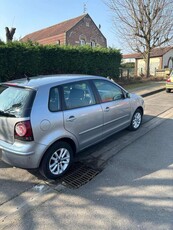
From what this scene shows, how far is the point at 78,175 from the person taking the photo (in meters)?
3.76

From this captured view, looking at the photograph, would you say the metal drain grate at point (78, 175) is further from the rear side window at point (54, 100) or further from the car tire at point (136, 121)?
the car tire at point (136, 121)

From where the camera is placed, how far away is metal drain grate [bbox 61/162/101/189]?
352 centimetres

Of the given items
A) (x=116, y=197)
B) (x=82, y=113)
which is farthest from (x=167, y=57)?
(x=116, y=197)

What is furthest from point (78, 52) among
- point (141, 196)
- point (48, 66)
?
point (141, 196)

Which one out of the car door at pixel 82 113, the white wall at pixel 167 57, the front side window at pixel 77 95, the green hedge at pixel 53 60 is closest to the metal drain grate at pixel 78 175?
the car door at pixel 82 113

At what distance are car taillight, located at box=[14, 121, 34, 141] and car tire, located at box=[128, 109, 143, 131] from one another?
3213 mm

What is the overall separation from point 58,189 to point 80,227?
0.88 metres

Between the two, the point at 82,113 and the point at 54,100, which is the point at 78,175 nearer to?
the point at 82,113

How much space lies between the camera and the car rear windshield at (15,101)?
3.28 m

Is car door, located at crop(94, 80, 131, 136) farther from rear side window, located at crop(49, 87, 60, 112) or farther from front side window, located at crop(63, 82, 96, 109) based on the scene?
rear side window, located at crop(49, 87, 60, 112)

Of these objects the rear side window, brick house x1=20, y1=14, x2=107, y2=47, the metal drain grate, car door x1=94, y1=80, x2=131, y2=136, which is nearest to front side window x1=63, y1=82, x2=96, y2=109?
the rear side window

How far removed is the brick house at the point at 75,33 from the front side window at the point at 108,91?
82.2 feet

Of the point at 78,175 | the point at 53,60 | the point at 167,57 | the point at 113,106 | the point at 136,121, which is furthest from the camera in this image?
A: the point at 167,57

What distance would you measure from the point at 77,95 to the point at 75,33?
29.0 metres
